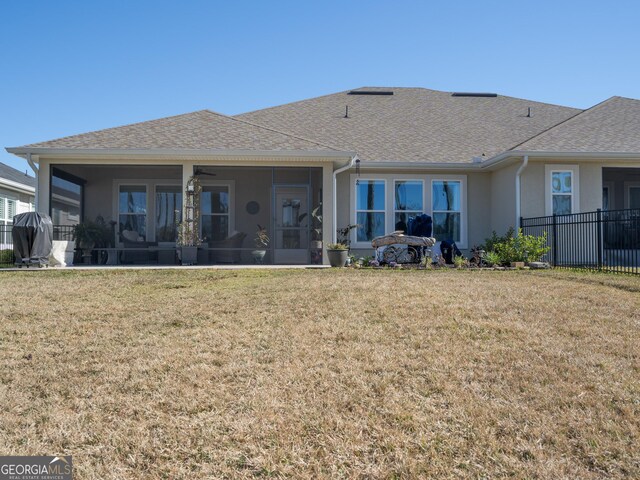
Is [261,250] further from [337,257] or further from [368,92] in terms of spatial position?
[368,92]

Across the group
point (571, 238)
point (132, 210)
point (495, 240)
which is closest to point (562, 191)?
point (571, 238)

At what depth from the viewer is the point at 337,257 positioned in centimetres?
1171

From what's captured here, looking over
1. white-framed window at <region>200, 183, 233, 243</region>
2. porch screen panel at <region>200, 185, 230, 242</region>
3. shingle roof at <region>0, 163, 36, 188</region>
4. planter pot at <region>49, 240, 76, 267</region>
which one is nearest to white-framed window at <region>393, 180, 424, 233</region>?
white-framed window at <region>200, 183, 233, 243</region>

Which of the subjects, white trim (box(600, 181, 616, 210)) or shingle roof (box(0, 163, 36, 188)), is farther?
shingle roof (box(0, 163, 36, 188))

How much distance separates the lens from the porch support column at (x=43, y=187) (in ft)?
40.0

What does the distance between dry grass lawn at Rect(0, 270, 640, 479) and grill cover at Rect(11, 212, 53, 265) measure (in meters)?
4.75

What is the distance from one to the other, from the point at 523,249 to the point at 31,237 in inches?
460

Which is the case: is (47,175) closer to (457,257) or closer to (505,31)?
(457,257)

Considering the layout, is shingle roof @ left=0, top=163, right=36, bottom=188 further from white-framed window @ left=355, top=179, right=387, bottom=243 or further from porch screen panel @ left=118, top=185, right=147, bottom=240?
white-framed window @ left=355, top=179, right=387, bottom=243

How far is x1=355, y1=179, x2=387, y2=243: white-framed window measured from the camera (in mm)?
14172

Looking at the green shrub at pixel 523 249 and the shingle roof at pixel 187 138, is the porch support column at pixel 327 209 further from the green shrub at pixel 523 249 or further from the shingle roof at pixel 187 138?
the green shrub at pixel 523 249

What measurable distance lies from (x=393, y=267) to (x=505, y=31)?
6632 millimetres

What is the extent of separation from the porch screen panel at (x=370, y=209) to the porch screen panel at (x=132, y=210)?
7.11 metres

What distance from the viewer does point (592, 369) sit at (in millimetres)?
4066
